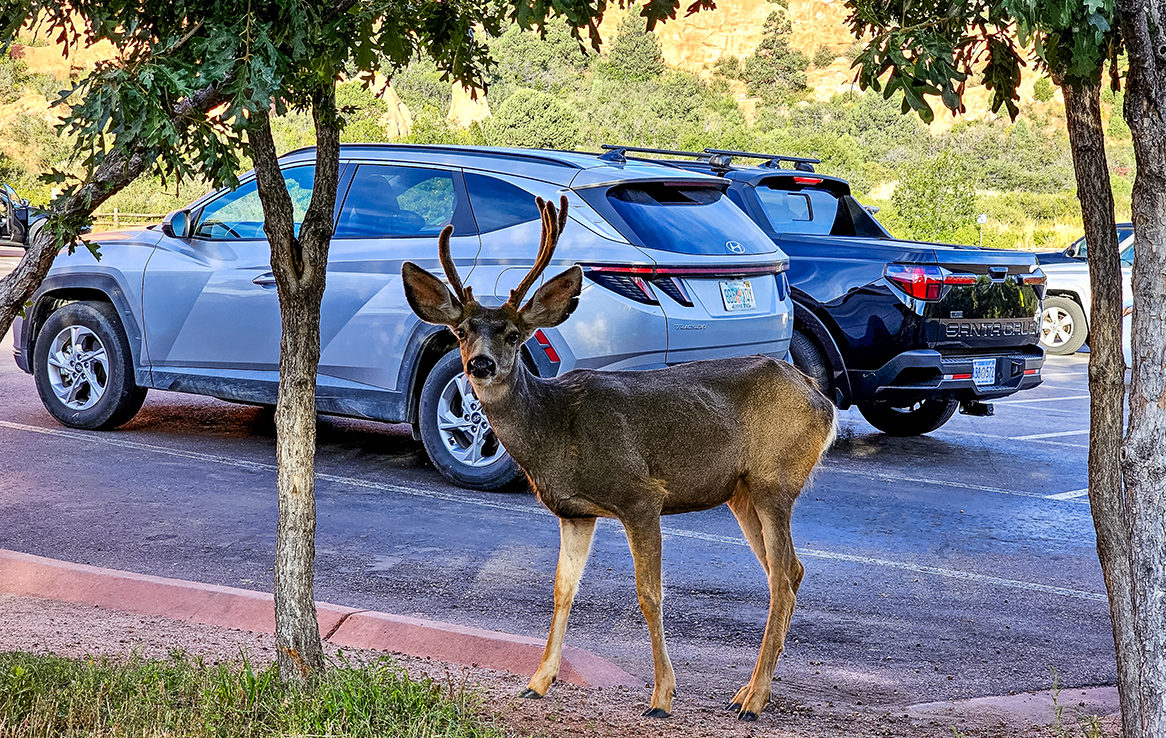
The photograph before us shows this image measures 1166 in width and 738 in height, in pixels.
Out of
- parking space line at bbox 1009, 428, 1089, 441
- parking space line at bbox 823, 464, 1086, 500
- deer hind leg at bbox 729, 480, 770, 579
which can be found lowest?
parking space line at bbox 1009, 428, 1089, 441

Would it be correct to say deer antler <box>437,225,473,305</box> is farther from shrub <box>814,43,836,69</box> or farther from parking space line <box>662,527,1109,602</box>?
shrub <box>814,43,836,69</box>

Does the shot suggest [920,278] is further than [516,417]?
Yes

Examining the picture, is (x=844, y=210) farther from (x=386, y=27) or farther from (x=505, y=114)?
(x=505, y=114)

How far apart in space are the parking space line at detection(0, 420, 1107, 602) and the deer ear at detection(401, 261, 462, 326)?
3.46 meters

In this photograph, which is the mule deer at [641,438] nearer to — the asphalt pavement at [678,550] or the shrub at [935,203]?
the asphalt pavement at [678,550]

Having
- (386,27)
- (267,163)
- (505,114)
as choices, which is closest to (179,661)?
(267,163)

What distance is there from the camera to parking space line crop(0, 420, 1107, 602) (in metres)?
7.18

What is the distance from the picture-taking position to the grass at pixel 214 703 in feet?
13.3

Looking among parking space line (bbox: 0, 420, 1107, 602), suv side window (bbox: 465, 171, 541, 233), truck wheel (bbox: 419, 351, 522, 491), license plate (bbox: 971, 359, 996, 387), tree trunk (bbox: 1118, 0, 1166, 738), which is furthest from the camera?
license plate (bbox: 971, 359, 996, 387)

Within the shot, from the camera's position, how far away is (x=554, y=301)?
16.4 feet

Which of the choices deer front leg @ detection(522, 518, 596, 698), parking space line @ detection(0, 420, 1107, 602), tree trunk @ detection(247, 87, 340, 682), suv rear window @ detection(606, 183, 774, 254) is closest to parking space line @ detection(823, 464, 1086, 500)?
parking space line @ detection(0, 420, 1107, 602)

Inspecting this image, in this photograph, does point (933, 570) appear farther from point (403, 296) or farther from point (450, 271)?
point (403, 296)

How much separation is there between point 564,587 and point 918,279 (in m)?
6.16

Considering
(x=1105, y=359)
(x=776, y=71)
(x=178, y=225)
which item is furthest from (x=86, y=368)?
(x=776, y=71)
